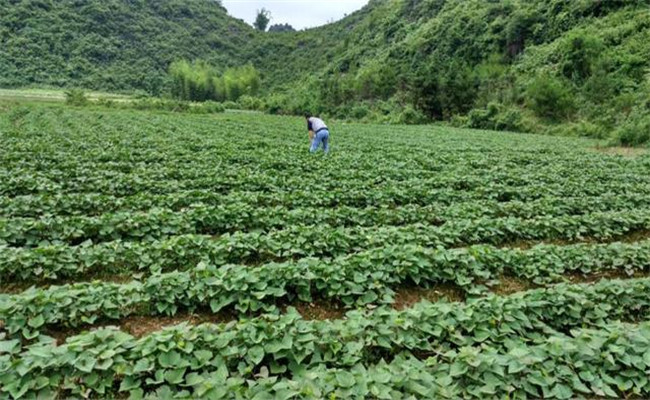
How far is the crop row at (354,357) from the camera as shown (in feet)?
9.70

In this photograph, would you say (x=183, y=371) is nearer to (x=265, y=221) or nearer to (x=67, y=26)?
(x=265, y=221)

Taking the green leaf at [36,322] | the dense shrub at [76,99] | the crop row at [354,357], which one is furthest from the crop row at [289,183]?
the dense shrub at [76,99]

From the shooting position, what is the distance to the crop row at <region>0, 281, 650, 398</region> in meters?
2.96

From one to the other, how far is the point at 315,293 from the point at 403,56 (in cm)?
7666

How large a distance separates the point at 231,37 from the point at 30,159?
11384 cm

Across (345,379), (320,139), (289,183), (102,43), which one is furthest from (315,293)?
(102,43)

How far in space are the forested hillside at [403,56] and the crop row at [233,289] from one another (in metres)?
26.5

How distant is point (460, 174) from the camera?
12000mm

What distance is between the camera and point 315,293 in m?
4.86

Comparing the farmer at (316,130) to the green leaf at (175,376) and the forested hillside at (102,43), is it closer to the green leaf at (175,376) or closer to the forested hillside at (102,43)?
the green leaf at (175,376)

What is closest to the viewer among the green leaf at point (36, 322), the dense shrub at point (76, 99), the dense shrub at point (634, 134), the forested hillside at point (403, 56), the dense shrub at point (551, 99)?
the green leaf at point (36, 322)

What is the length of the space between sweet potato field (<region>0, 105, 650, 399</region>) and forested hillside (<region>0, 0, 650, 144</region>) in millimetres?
24205

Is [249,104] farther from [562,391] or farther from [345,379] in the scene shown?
[562,391]

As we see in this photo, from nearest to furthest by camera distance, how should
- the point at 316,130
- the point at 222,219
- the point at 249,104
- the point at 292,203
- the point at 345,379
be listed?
the point at 345,379
the point at 222,219
the point at 292,203
the point at 316,130
the point at 249,104
